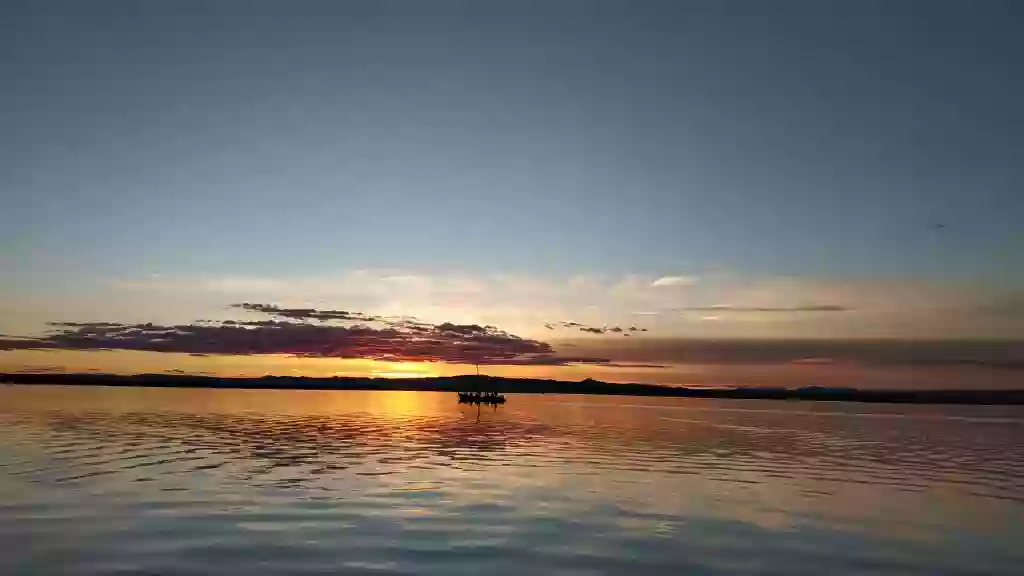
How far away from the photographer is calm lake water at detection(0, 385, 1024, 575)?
2177 cm

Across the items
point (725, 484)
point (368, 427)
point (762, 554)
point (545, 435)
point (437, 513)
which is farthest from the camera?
point (368, 427)

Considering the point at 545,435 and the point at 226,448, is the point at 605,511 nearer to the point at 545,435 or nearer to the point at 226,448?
the point at 226,448

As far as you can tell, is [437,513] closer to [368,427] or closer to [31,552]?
[31,552]

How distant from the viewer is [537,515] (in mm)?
28672

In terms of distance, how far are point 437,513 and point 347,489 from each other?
23.1 ft

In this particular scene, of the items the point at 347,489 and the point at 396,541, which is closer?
the point at 396,541

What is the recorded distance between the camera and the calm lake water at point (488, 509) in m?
21.8

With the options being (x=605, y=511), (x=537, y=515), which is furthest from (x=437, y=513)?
(x=605, y=511)

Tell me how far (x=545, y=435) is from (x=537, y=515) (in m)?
43.2

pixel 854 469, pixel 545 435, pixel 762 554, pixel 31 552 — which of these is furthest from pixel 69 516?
pixel 545 435

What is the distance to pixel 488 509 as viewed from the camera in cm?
2966

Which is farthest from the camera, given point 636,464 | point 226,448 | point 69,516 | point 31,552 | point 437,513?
point 226,448

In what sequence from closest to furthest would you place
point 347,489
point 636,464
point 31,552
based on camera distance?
point 31,552
point 347,489
point 636,464

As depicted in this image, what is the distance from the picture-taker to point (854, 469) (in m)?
47.3
